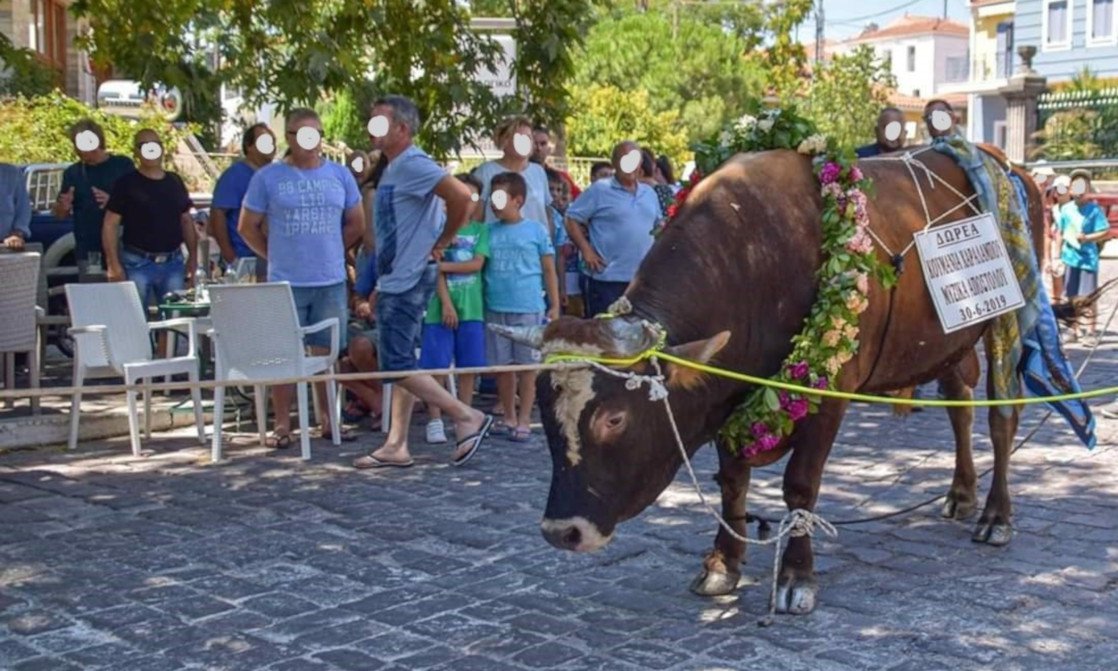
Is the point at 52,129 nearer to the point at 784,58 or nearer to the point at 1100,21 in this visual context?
the point at 784,58

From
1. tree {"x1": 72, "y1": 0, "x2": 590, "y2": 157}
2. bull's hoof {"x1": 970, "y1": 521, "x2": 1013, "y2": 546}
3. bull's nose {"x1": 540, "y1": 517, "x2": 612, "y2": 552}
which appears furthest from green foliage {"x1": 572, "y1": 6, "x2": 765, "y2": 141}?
bull's nose {"x1": 540, "y1": 517, "x2": 612, "y2": 552}

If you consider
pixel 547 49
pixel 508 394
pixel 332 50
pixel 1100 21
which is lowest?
pixel 508 394

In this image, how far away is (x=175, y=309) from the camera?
10.6m

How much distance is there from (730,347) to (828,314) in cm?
42

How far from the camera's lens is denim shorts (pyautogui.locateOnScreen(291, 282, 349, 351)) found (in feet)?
31.6

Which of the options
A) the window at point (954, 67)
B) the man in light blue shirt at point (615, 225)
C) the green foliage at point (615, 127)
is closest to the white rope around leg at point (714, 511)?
the man in light blue shirt at point (615, 225)

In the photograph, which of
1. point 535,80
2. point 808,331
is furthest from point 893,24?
point 808,331

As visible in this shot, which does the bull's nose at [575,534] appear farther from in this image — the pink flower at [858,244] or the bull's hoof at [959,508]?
the bull's hoof at [959,508]

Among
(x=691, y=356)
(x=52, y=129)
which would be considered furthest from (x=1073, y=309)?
(x=52, y=129)

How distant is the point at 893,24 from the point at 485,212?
9002 centimetres

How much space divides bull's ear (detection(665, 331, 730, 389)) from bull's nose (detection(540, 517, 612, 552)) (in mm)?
613

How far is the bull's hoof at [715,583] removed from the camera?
6.19m

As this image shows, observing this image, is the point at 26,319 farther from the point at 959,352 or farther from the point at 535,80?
the point at 959,352

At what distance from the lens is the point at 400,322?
8938 millimetres
